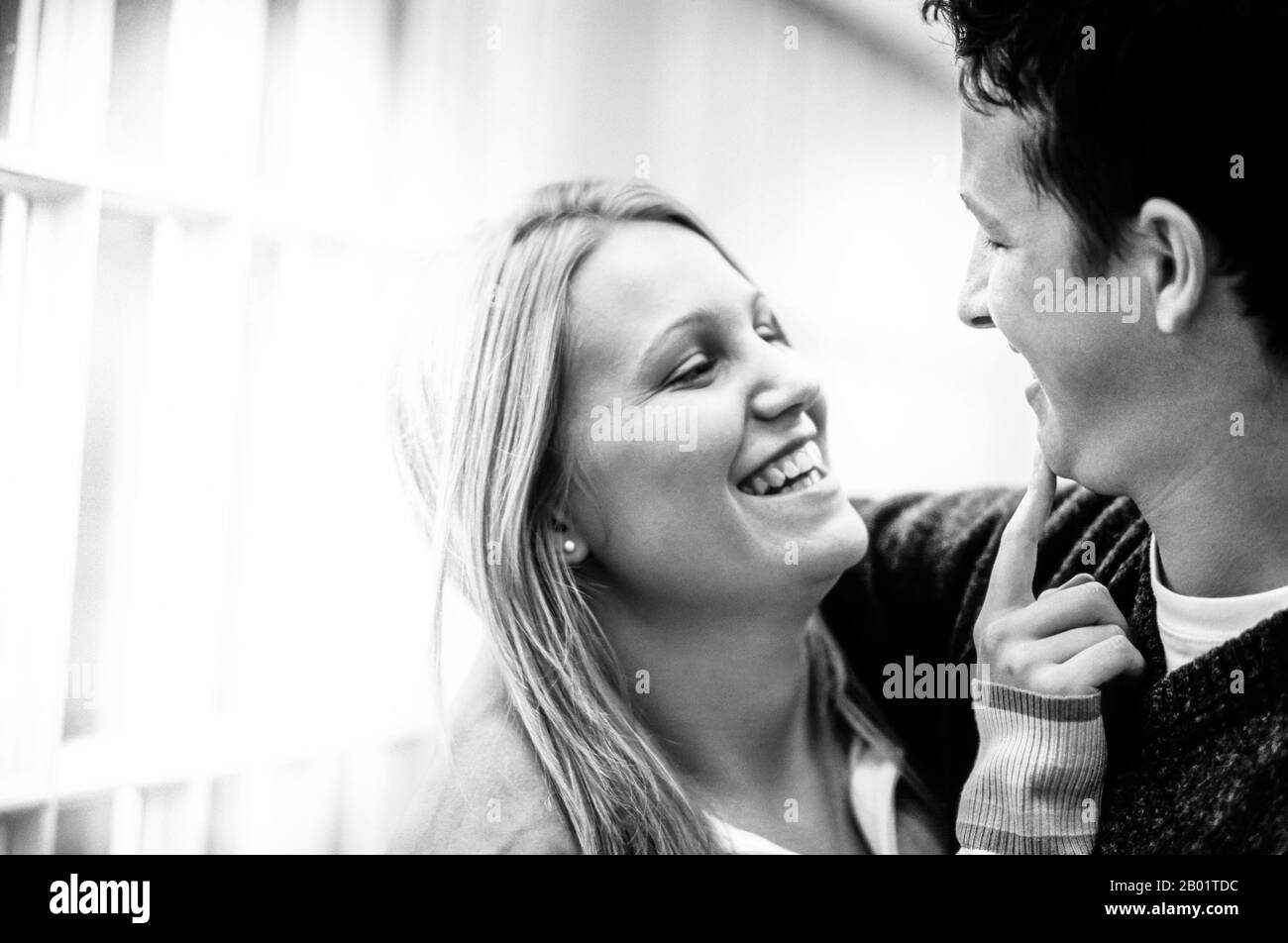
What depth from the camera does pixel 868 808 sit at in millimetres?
1344

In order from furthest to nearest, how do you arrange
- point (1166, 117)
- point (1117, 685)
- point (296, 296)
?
point (296, 296) → point (1117, 685) → point (1166, 117)

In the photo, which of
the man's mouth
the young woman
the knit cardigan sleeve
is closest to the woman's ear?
the young woman

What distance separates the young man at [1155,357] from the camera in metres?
1.08

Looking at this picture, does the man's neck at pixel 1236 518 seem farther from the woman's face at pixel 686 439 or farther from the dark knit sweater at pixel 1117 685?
the woman's face at pixel 686 439

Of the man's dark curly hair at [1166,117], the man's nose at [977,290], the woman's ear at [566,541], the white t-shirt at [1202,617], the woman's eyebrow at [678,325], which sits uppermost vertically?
the man's dark curly hair at [1166,117]

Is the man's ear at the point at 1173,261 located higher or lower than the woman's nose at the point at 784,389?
higher

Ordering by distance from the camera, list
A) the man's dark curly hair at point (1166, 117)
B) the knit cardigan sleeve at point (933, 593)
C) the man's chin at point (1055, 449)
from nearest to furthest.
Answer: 1. the man's dark curly hair at point (1166, 117)
2. the man's chin at point (1055, 449)
3. the knit cardigan sleeve at point (933, 593)

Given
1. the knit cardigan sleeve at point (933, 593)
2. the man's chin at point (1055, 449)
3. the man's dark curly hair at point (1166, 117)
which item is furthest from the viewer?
the knit cardigan sleeve at point (933, 593)

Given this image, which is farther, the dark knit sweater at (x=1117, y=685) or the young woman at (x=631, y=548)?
the young woman at (x=631, y=548)

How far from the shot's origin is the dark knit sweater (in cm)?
109

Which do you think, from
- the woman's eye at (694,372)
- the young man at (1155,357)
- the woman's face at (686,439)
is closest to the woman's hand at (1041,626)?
the young man at (1155,357)

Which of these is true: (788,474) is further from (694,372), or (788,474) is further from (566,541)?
(566,541)

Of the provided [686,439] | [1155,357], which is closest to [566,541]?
[686,439]

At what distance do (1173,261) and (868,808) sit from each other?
2.24 ft
